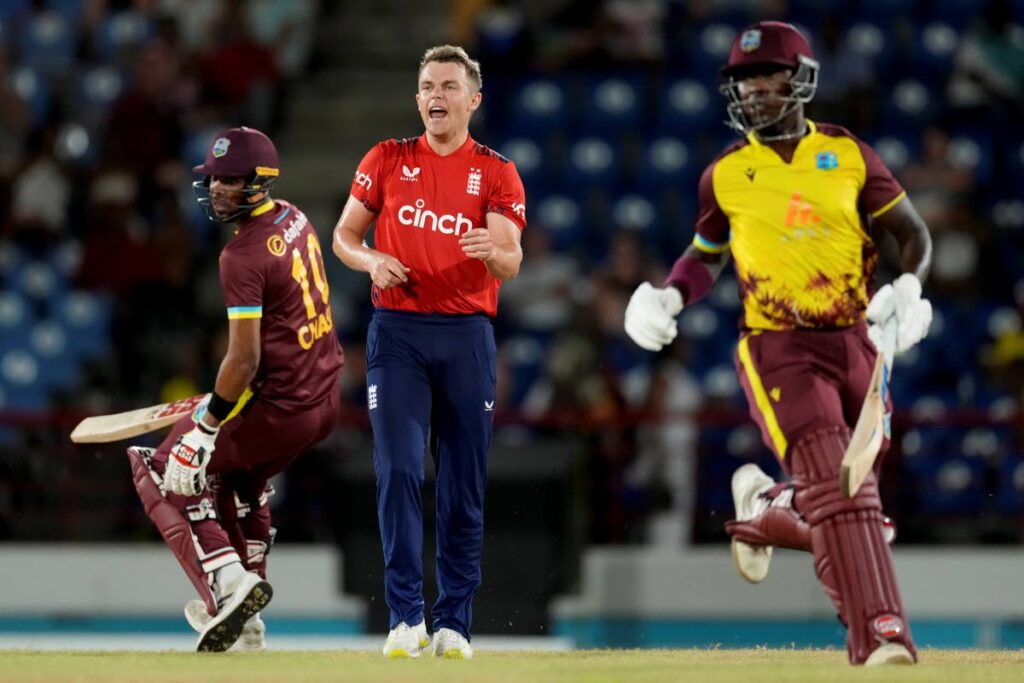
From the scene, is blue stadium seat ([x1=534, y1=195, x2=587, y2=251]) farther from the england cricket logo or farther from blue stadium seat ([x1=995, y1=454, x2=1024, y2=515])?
the england cricket logo

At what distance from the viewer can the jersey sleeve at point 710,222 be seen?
7.20m

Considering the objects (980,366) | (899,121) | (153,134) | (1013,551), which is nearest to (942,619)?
(1013,551)

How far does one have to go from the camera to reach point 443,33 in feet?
56.0

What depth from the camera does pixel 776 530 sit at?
23.4 ft

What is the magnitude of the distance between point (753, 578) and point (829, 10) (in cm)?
907

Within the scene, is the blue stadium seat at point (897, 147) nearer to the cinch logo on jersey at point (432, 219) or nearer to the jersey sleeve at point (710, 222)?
the jersey sleeve at point (710, 222)

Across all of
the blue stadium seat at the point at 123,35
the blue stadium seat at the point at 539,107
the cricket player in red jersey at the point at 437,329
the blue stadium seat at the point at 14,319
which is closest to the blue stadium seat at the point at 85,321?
the blue stadium seat at the point at 14,319

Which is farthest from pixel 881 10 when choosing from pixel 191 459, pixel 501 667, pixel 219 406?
pixel 501 667

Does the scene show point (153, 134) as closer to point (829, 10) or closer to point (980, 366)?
point (829, 10)

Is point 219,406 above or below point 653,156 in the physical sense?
below

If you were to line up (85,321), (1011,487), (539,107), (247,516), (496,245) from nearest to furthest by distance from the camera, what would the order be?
(496,245) → (247,516) → (1011,487) → (85,321) → (539,107)

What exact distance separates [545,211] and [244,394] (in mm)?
7256

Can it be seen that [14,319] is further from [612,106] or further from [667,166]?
[667,166]

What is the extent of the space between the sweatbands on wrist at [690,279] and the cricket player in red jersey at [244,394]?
1491 millimetres
